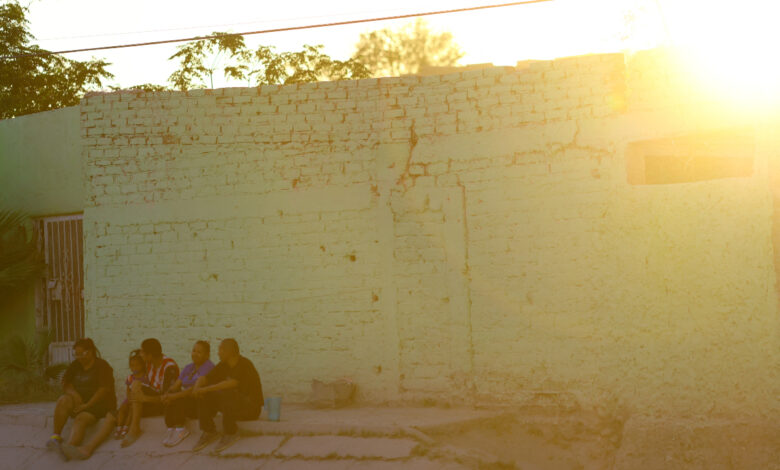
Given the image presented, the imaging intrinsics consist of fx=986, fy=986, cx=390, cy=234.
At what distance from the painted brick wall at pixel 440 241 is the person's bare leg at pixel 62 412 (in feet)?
4.25

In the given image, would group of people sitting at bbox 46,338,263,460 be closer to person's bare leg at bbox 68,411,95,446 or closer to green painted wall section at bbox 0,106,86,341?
person's bare leg at bbox 68,411,95,446

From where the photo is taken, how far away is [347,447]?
8.38 metres

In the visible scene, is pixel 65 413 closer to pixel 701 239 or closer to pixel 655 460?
pixel 655 460

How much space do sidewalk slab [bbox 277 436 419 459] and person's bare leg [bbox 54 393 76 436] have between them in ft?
7.56

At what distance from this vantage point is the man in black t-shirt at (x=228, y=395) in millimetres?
8820

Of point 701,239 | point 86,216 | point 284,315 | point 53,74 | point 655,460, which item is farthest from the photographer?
point 53,74

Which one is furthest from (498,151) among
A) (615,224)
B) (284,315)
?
(284,315)

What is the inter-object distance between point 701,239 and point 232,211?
4.75m

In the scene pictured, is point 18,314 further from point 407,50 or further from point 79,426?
point 407,50

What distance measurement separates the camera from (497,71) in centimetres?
942

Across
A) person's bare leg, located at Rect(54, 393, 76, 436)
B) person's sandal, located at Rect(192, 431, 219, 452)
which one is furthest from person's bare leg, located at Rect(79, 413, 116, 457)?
person's sandal, located at Rect(192, 431, 219, 452)

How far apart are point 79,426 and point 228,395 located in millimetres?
1648

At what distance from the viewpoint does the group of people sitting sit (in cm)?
886

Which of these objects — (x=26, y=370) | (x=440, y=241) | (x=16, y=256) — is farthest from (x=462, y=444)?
(x=16, y=256)
